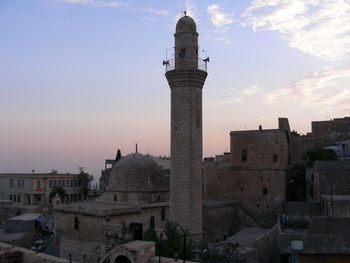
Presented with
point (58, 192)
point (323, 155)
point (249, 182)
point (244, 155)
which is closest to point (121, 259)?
point (249, 182)

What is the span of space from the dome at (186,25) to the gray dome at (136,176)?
35.6ft

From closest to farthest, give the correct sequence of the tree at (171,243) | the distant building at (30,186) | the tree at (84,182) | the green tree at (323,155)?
the tree at (171,243)
the green tree at (323,155)
the distant building at (30,186)
the tree at (84,182)

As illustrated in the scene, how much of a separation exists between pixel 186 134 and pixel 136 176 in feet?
25.0

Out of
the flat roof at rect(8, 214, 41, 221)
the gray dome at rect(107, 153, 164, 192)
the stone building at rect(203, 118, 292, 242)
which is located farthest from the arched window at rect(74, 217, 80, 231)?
the flat roof at rect(8, 214, 41, 221)

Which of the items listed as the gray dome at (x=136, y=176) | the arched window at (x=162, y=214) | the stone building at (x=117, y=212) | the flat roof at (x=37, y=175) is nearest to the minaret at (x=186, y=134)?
the stone building at (x=117, y=212)

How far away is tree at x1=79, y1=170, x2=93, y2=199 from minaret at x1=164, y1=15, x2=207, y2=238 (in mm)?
33130

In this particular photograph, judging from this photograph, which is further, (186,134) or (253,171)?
(253,171)

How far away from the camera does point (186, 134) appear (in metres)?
21.8

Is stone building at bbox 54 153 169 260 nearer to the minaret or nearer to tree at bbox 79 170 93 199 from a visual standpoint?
the minaret

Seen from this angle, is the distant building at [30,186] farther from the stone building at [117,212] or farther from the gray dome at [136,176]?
the stone building at [117,212]

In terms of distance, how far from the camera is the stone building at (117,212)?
2120cm

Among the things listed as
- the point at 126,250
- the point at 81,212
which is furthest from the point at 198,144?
the point at 126,250

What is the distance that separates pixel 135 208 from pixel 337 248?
13.2 m

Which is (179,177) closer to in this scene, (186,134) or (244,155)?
(186,134)
